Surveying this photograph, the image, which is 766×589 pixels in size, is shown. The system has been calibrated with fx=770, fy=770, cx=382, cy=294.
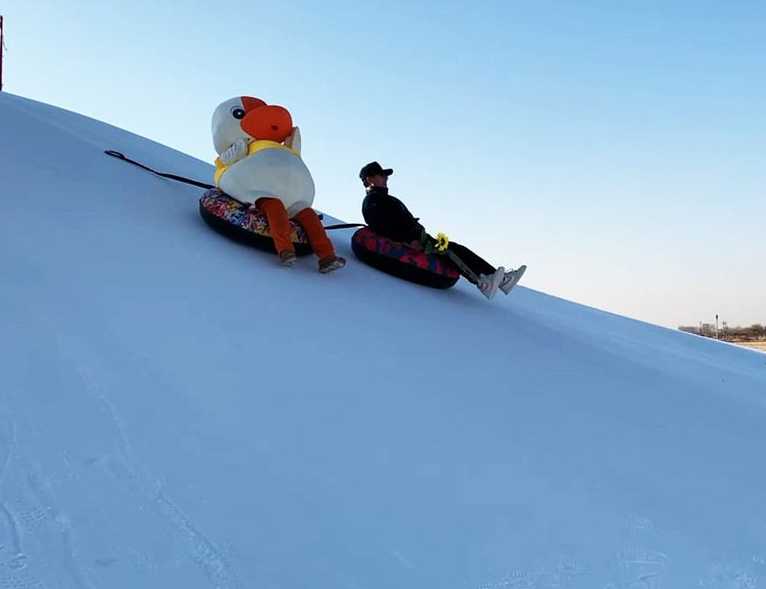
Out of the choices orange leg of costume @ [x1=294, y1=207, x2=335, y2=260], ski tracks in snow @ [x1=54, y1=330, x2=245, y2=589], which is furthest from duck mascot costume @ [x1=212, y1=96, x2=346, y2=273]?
ski tracks in snow @ [x1=54, y1=330, x2=245, y2=589]

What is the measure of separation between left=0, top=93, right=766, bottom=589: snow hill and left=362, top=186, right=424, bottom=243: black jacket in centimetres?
66

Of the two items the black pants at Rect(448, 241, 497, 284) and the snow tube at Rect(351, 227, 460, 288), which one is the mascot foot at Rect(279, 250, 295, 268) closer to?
the snow tube at Rect(351, 227, 460, 288)

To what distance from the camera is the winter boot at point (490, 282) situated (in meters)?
4.36

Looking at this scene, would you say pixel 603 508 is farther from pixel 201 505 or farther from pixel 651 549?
pixel 201 505

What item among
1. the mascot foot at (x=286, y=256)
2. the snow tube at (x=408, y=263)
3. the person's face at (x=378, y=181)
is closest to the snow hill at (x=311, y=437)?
the mascot foot at (x=286, y=256)

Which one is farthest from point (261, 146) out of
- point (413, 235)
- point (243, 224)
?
point (413, 235)

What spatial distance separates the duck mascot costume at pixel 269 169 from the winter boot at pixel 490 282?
0.92 metres

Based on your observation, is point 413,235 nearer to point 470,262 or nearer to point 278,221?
point 470,262

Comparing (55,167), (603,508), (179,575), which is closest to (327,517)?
(179,575)

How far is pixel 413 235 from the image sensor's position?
14.7 feet

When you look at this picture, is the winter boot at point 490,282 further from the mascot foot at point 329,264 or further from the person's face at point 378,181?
the mascot foot at point 329,264

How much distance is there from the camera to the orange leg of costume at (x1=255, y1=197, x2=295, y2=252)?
381 cm

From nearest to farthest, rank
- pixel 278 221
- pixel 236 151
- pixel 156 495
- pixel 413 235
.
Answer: pixel 156 495
pixel 278 221
pixel 236 151
pixel 413 235

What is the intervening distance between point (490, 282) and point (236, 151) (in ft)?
5.21
